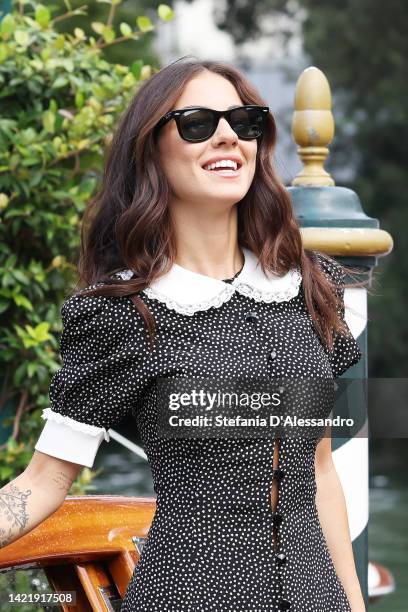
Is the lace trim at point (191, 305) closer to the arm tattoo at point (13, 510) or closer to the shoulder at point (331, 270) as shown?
the shoulder at point (331, 270)

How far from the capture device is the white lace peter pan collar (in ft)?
7.12

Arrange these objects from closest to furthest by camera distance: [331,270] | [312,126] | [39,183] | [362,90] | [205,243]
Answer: [205,243] < [331,270] < [312,126] < [39,183] < [362,90]

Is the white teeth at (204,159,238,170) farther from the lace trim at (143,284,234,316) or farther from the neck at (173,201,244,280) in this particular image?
the lace trim at (143,284,234,316)

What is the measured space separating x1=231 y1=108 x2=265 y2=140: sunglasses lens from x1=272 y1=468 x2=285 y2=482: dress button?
624 millimetres

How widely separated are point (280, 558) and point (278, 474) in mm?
145

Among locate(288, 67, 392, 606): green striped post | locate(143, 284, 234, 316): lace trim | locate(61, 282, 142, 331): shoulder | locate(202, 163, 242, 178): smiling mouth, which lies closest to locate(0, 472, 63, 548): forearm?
locate(61, 282, 142, 331): shoulder

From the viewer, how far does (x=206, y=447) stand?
6.82 ft

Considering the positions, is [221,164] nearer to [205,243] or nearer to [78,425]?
[205,243]

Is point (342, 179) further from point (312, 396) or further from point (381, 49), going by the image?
point (312, 396)

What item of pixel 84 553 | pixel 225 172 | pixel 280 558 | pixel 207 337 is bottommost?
pixel 84 553

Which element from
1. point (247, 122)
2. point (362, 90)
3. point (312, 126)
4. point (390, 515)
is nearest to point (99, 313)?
point (247, 122)

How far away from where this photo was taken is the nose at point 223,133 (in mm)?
2191

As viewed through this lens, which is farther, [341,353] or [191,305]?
[341,353]

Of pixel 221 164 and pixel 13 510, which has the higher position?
pixel 221 164
